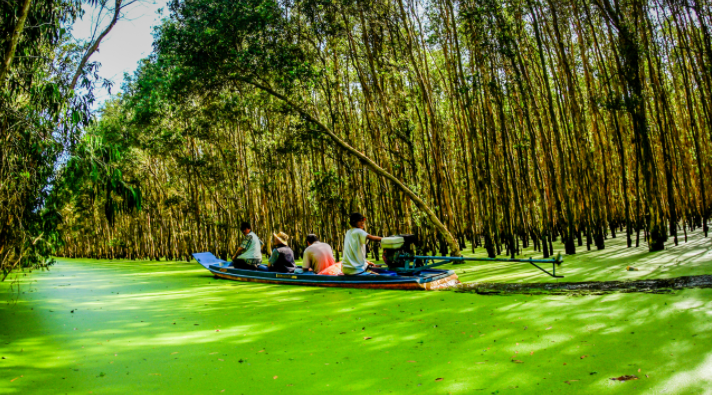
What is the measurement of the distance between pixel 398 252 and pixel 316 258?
5.12 feet

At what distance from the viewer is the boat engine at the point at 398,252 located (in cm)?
588

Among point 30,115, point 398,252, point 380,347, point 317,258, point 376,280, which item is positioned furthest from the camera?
point 317,258

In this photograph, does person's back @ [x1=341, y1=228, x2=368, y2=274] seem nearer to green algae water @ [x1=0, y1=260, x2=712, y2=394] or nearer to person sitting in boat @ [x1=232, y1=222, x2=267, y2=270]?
green algae water @ [x1=0, y1=260, x2=712, y2=394]

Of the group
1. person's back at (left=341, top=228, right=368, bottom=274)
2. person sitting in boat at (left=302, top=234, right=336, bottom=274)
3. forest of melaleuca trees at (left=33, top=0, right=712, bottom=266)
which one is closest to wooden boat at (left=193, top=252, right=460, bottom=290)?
person's back at (left=341, top=228, right=368, bottom=274)

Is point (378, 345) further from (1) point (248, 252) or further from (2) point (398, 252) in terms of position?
(1) point (248, 252)

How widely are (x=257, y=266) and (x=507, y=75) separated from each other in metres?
6.49

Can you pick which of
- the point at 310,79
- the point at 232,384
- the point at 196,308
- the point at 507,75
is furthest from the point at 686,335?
the point at 310,79

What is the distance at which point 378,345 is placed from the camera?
320 centimetres

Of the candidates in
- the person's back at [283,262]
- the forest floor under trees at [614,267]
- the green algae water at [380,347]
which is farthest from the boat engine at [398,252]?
the person's back at [283,262]

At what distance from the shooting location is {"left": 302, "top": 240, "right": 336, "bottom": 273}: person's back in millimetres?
6938

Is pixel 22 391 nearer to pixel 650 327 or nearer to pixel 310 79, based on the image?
pixel 650 327

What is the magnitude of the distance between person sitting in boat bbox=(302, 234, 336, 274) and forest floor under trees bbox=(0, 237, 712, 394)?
1.34 m

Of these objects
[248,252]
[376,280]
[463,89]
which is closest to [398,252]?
[376,280]

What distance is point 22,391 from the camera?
2578 mm
